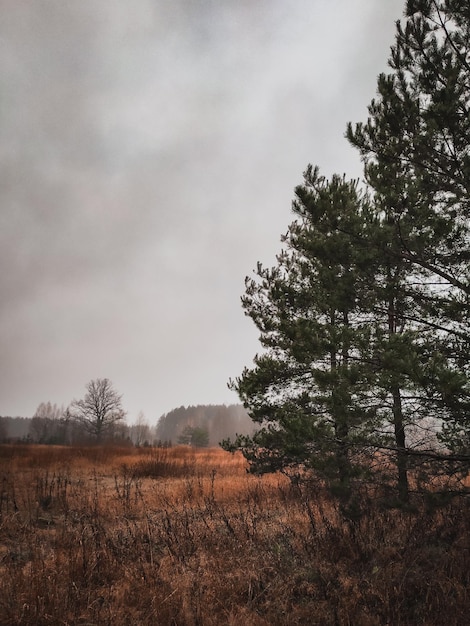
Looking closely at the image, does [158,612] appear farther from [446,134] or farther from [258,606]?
[446,134]

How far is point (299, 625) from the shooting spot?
2562 mm

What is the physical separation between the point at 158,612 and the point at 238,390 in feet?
15.2

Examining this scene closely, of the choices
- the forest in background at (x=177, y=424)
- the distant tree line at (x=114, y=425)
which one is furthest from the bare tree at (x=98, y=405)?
the forest in background at (x=177, y=424)

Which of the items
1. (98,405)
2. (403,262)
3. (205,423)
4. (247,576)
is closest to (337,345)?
(403,262)

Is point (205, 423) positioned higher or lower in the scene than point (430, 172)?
lower

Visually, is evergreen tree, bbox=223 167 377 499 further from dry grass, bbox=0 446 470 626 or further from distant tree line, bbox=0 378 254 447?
distant tree line, bbox=0 378 254 447

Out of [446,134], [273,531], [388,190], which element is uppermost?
[446,134]

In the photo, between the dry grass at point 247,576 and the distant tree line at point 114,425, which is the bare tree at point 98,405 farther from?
the dry grass at point 247,576

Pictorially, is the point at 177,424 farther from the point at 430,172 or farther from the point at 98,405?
the point at 430,172

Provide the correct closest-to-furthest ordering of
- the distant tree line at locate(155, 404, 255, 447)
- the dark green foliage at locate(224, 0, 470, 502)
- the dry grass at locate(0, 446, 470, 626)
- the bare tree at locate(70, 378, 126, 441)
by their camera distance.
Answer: the dry grass at locate(0, 446, 470, 626) < the dark green foliage at locate(224, 0, 470, 502) < the bare tree at locate(70, 378, 126, 441) < the distant tree line at locate(155, 404, 255, 447)

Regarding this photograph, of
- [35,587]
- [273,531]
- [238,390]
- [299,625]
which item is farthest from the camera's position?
[238,390]

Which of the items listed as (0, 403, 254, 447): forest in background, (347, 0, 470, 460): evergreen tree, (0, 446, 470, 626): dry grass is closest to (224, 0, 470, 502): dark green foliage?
(347, 0, 470, 460): evergreen tree

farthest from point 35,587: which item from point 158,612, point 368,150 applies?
point 368,150

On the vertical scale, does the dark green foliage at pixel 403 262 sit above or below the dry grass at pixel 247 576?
above
